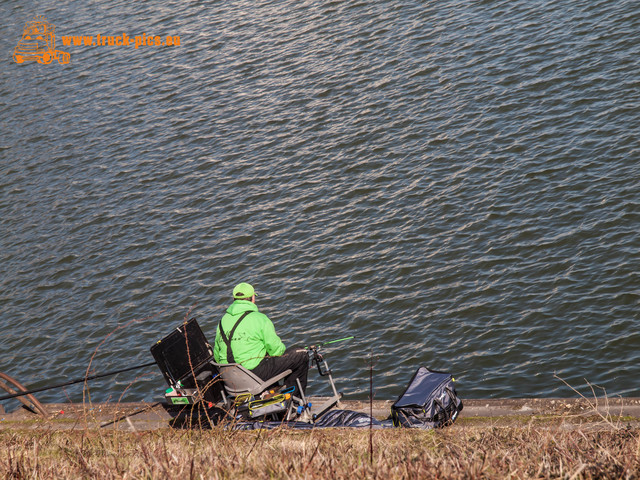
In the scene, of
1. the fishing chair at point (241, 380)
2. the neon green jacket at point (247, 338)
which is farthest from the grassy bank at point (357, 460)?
the neon green jacket at point (247, 338)

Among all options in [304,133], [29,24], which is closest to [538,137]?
[304,133]

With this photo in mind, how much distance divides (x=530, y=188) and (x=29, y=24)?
22.9m

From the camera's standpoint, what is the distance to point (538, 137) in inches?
535

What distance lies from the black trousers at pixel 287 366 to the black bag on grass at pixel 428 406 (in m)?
1.16

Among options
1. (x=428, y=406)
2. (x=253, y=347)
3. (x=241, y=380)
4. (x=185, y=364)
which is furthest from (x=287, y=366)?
(x=428, y=406)

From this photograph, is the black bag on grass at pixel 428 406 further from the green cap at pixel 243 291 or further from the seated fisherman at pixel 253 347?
the green cap at pixel 243 291

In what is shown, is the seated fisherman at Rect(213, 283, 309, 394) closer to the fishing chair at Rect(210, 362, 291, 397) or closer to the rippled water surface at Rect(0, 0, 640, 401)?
the fishing chair at Rect(210, 362, 291, 397)

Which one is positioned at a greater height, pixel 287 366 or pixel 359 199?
pixel 287 366

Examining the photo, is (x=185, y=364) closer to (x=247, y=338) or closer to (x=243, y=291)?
(x=247, y=338)

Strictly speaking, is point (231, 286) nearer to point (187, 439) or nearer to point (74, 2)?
point (187, 439)

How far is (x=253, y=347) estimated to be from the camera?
26.5 ft

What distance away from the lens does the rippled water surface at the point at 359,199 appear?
10.3m

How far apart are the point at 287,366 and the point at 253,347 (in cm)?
46

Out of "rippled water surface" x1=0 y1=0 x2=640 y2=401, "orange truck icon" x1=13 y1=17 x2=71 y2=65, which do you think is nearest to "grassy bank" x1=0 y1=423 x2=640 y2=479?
"rippled water surface" x1=0 y1=0 x2=640 y2=401
